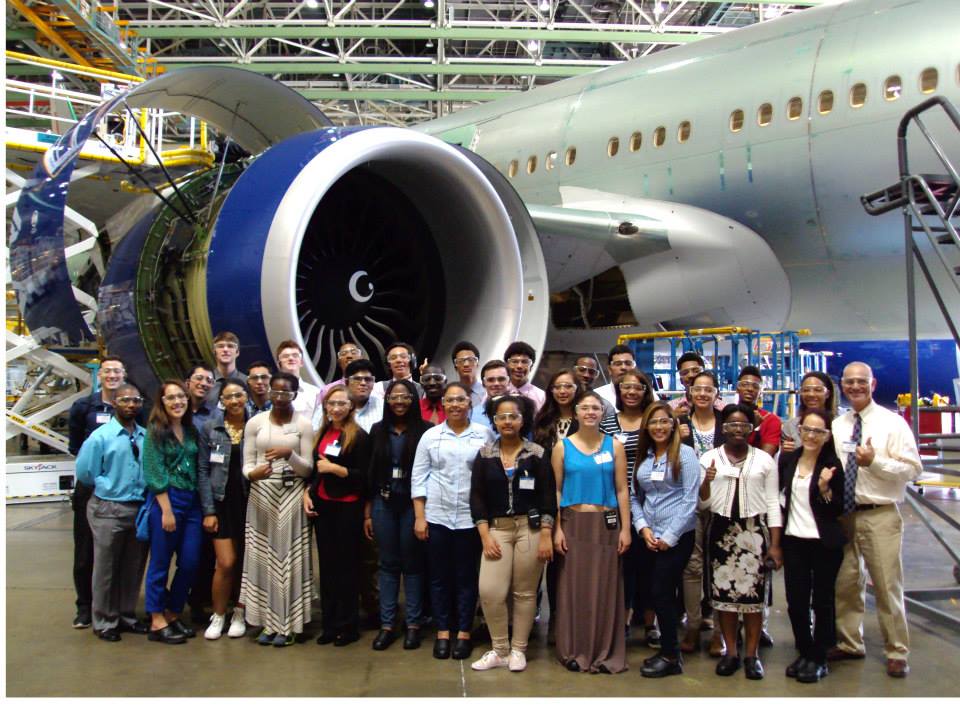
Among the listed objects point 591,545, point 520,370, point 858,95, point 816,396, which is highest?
point 858,95

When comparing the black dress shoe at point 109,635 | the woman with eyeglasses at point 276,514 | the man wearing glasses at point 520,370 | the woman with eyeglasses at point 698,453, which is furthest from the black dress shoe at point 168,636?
the woman with eyeglasses at point 698,453

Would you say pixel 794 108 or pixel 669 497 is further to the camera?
pixel 794 108

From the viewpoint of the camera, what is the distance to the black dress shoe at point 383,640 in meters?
3.22

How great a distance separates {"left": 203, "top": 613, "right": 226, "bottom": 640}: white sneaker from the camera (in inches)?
133

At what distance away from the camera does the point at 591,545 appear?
3043 millimetres

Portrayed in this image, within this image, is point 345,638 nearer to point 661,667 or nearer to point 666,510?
point 661,667

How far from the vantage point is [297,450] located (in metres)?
3.41

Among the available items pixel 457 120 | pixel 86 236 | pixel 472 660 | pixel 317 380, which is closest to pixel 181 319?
pixel 317 380

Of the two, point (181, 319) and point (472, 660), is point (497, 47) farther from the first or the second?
point (472, 660)

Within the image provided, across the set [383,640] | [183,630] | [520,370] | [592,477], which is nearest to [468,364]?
[520,370]

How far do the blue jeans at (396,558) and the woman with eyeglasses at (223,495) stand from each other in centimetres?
56

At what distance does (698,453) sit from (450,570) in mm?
1020

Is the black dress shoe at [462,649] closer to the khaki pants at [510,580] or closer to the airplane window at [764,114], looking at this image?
the khaki pants at [510,580]
